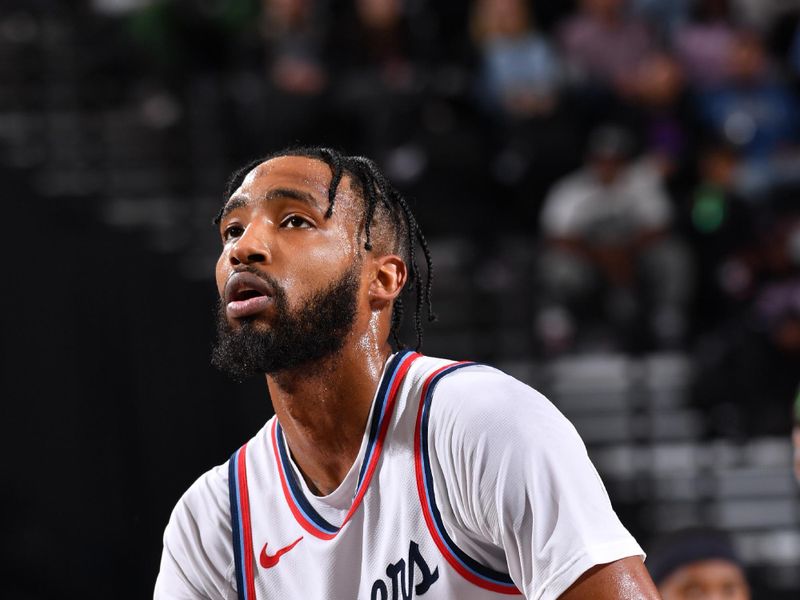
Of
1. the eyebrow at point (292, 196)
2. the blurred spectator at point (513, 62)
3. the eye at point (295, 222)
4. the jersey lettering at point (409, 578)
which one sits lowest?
the jersey lettering at point (409, 578)

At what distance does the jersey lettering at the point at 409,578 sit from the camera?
8.15ft

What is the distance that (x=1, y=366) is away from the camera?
25.1ft

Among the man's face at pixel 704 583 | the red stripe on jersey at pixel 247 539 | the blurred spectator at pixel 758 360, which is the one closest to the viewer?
the red stripe on jersey at pixel 247 539

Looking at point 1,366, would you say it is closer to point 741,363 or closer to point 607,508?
point 741,363

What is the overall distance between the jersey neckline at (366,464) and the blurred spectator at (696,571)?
1546mm

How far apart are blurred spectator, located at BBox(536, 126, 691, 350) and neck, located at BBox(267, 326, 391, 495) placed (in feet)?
15.1

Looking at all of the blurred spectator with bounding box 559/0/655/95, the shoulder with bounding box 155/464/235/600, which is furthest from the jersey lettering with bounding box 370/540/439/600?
the blurred spectator with bounding box 559/0/655/95

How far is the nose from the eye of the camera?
257cm

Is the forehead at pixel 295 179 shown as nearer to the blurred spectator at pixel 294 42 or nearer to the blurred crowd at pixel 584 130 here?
the blurred crowd at pixel 584 130

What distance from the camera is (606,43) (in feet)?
26.6

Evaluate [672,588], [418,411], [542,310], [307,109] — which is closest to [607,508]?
[418,411]

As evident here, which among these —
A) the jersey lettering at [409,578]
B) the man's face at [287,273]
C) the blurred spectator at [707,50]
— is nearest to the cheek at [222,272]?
the man's face at [287,273]

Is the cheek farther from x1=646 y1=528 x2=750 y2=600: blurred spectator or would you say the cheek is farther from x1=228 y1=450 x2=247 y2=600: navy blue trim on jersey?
x1=646 y1=528 x2=750 y2=600: blurred spectator

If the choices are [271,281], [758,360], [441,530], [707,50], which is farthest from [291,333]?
[707,50]
